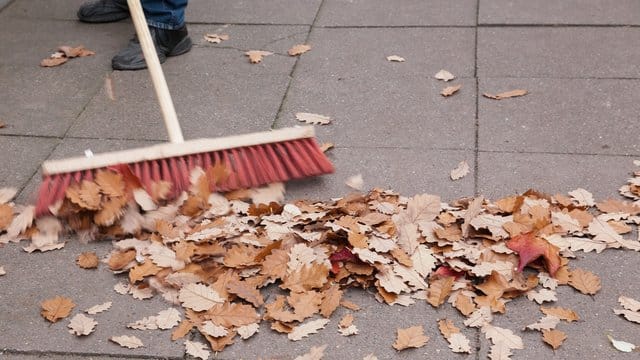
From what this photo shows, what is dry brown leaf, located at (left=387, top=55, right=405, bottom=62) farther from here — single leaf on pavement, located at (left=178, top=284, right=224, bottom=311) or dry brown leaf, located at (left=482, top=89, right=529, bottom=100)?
single leaf on pavement, located at (left=178, top=284, right=224, bottom=311)

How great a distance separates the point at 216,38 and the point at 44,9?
1311 millimetres

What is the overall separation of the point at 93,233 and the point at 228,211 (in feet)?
1.69

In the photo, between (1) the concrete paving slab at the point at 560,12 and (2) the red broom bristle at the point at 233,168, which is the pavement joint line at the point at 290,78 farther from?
(1) the concrete paving slab at the point at 560,12

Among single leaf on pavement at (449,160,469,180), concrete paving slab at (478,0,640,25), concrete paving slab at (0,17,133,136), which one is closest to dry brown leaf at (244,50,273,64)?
concrete paving slab at (0,17,133,136)

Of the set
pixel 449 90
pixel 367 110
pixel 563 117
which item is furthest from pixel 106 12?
pixel 563 117

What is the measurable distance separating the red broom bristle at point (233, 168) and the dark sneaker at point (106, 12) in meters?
2.07

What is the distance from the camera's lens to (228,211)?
3.03 metres

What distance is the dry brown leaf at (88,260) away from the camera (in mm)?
2879

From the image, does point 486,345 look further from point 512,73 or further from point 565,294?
point 512,73

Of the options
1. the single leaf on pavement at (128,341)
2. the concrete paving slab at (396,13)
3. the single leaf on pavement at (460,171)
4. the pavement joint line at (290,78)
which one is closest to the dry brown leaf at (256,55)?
the pavement joint line at (290,78)

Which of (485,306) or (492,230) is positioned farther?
(492,230)

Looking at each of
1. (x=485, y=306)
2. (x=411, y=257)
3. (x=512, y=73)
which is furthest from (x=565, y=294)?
(x=512, y=73)

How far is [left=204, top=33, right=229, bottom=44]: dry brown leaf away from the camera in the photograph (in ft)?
15.0

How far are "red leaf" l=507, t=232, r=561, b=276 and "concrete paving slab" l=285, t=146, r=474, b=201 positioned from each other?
42 centimetres
